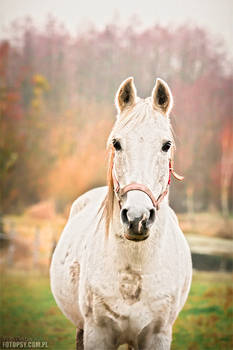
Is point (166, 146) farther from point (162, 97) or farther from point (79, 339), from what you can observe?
point (79, 339)

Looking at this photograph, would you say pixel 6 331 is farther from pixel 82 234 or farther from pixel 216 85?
pixel 216 85

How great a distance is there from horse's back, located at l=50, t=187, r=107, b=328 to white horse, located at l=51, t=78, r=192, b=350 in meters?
0.18

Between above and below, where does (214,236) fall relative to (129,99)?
below

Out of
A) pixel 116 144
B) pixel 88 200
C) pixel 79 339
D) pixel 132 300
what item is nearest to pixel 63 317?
pixel 79 339

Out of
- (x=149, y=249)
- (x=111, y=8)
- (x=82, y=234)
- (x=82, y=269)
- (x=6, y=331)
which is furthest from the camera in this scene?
(x=111, y=8)

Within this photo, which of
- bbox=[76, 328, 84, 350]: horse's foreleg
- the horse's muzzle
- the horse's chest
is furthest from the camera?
bbox=[76, 328, 84, 350]: horse's foreleg

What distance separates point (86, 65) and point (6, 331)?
8.36 ft

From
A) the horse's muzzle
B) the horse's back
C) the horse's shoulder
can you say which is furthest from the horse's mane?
the horse's shoulder

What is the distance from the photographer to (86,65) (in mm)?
4418

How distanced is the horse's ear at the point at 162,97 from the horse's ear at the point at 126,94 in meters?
0.09

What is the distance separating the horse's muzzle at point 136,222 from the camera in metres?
1.65

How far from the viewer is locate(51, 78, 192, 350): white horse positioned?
1.84 m

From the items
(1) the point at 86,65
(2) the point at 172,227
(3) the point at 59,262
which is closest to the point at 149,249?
(2) the point at 172,227

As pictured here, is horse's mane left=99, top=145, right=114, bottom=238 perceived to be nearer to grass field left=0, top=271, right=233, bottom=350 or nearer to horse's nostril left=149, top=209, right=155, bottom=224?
horse's nostril left=149, top=209, right=155, bottom=224
